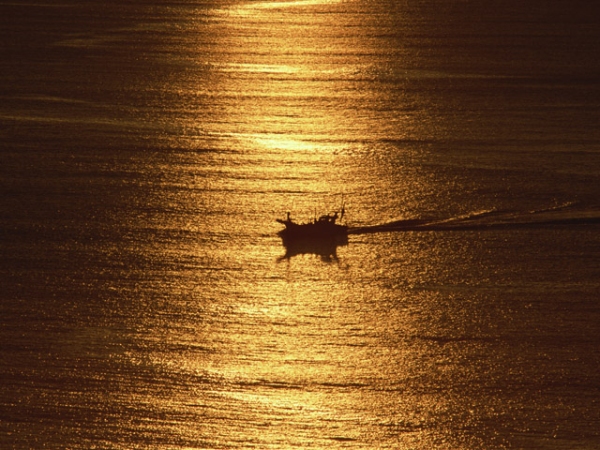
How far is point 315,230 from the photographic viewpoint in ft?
22.2

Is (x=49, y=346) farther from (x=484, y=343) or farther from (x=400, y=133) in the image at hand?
(x=400, y=133)

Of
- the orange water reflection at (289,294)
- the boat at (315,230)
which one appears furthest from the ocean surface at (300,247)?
the boat at (315,230)

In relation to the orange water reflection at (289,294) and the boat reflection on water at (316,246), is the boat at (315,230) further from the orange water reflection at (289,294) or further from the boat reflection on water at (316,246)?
the orange water reflection at (289,294)

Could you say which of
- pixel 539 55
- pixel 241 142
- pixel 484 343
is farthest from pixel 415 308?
pixel 539 55

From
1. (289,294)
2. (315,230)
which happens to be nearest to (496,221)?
(315,230)

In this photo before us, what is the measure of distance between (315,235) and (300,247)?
107 millimetres

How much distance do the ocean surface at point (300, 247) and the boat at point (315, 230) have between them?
123mm

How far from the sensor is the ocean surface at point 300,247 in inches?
212

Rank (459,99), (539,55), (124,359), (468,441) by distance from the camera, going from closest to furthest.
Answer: (468,441), (124,359), (459,99), (539,55)

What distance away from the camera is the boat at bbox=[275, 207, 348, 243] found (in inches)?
266

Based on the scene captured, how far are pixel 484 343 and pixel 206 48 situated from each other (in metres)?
4.79

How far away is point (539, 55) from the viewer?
9.95 m

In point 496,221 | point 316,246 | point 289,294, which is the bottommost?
point 289,294

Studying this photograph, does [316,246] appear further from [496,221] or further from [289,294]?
[496,221]
